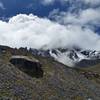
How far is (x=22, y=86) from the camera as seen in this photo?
44.2m

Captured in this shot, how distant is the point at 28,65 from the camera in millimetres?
56062

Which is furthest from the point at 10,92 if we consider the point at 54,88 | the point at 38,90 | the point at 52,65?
the point at 52,65

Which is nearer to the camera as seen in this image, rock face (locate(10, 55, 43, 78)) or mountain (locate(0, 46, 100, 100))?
mountain (locate(0, 46, 100, 100))

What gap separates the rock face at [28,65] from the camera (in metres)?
54.6

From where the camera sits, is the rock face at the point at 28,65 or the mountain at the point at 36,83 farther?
the rock face at the point at 28,65

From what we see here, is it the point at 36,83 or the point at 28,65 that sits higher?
the point at 28,65

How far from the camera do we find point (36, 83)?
49188 millimetres

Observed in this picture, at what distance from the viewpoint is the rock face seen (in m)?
54.6

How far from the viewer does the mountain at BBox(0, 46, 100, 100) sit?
42.1 m

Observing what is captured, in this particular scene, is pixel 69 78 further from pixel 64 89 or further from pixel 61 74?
pixel 64 89

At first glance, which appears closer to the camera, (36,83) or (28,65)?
(36,83)

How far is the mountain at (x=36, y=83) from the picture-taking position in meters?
42.1

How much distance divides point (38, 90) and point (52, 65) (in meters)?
22.1

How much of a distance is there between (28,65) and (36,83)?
24.3 ft
